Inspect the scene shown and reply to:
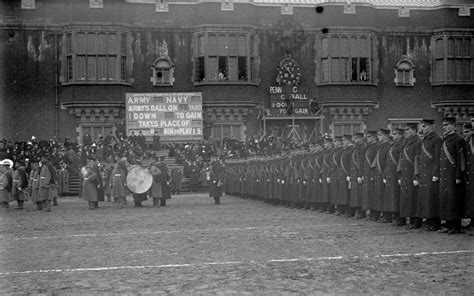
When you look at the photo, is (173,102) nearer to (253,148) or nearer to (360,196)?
(253,148)

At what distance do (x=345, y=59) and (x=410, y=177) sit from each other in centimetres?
2691

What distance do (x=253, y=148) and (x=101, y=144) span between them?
695 cm

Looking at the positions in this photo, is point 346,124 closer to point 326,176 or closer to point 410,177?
point 326,176

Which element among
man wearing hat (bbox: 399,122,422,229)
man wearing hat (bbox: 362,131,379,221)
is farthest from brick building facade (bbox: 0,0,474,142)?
man wearing hat (bbox: 399,122,422,229)

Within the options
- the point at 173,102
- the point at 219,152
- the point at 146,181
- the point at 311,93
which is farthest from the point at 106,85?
the point at 146,181

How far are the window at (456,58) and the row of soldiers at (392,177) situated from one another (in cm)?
2095

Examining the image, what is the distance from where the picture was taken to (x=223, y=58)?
40.6 meters

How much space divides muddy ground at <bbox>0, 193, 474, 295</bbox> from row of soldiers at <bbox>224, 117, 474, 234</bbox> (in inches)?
23.6

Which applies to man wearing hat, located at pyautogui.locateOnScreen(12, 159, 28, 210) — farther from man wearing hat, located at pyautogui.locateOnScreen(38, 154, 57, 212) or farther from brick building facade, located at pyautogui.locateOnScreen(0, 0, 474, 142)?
brick building facade, located at pyautogui.locateOnScreen(0, 0, 474, 142)

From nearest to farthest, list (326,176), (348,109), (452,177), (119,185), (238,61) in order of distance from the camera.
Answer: (452,177) < (326,176) < (119,185) < (238,61) < (348,109)

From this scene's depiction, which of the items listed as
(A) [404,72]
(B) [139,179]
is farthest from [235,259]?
(A) [404,72]

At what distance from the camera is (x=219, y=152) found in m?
38.2

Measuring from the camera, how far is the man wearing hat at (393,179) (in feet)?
52.3

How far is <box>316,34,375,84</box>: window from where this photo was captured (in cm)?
4144
